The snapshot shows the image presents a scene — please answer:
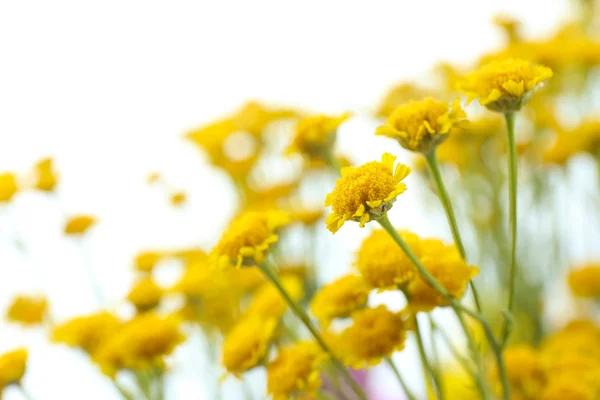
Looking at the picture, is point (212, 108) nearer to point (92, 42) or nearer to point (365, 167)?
point (92, 42)

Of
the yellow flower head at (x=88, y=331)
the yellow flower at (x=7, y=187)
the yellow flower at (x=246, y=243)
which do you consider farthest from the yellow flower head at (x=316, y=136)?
the yellow flower at (x=7, y=187)

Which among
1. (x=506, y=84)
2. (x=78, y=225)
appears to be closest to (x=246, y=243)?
(x=506, y=84)

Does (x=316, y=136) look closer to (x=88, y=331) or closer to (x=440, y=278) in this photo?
(x=440, y=278)

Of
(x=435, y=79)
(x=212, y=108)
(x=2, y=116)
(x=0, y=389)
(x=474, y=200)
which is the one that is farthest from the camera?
(x=212, y=108)

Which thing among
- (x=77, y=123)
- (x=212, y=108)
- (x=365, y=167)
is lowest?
(x=212, y=108)

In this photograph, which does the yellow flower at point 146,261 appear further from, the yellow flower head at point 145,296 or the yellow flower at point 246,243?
the yellow flower at point 246,243

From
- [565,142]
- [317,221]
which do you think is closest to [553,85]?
→ [565,142]

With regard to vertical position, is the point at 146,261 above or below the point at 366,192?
below

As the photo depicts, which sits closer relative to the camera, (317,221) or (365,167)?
(365,167)
